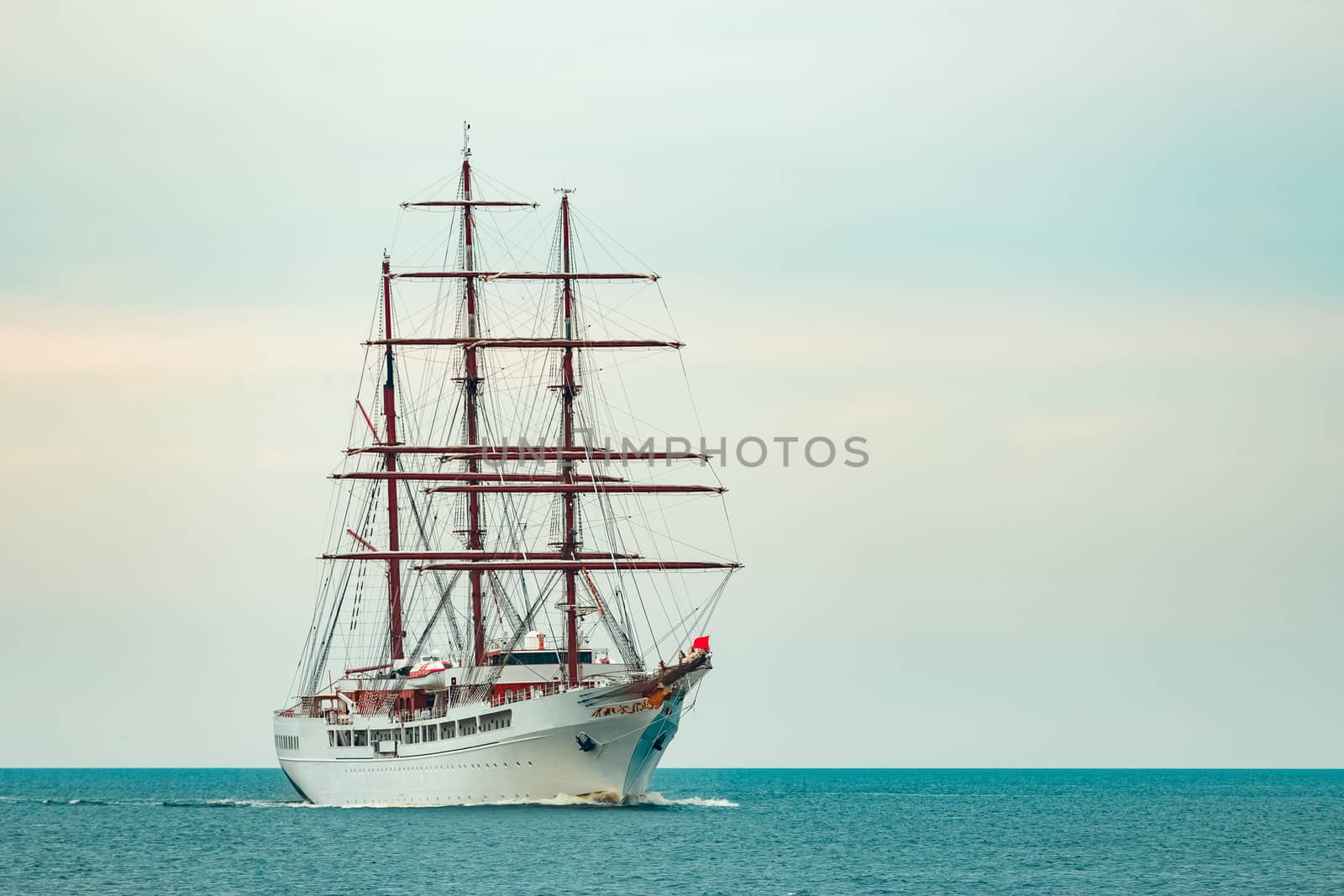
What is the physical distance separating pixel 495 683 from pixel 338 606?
25510 millimetres

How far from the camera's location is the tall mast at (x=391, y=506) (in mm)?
124750

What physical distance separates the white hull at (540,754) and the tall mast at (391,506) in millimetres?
12928

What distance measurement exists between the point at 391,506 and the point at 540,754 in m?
29.5

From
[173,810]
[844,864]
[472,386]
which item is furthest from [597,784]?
[173,810]

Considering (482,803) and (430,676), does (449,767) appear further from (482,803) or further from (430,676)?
(430,676)

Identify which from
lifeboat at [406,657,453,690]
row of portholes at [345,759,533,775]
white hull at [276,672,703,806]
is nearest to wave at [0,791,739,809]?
white hull at [276,672,703,806]

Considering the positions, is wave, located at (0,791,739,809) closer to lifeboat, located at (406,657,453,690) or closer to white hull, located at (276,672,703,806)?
white hull, located at (276,672,703,806)

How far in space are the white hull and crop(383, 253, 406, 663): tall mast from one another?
1293 cm

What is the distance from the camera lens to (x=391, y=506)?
125375mm

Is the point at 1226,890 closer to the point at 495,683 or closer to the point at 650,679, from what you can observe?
the point at 650,679

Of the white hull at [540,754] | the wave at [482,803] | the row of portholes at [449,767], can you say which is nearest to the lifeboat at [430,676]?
the white hull at [540,754]

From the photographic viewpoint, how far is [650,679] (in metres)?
101

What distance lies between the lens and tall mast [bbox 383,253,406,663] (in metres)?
125

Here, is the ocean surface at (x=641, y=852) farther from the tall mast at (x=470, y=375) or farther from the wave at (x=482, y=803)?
the tall mast at (x=470, y=375)
